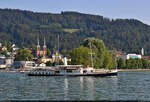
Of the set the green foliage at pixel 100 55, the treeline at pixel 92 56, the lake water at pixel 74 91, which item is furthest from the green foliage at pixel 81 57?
the lake water at pixel 74 91

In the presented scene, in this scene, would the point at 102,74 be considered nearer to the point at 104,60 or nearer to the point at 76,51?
the point at 76,51

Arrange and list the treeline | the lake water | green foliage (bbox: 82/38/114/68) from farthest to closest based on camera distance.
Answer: green foliage (bbox: 82/38/114/68) < the treeline < the lake water

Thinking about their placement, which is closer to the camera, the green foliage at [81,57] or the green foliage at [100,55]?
the green foliage at [81,57]

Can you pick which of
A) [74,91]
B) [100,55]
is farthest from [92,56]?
[74,91]

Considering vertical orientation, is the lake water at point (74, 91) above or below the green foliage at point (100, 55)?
below

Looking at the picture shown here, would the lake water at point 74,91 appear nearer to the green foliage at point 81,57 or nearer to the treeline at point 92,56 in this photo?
the treeline at point 92,56

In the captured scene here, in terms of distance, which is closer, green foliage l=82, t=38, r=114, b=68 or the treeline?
the treeline

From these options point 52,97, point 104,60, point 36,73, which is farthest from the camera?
point 104,60

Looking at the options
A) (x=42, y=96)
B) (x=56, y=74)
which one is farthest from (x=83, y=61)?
(x=42, y=96)

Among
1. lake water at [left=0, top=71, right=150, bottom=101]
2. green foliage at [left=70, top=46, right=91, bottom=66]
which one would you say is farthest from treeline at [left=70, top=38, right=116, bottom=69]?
lake water at [left=0, top=71, right=150, bottom=101]

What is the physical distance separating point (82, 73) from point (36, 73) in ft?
46.4

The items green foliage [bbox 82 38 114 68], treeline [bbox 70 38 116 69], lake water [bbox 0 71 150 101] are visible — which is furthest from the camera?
green foliage [bbox 82 38 114 68]

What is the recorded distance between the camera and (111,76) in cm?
10594

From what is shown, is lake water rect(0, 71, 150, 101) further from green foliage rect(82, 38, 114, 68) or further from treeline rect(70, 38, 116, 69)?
green foliage rect(82, 38, 114, 68)
